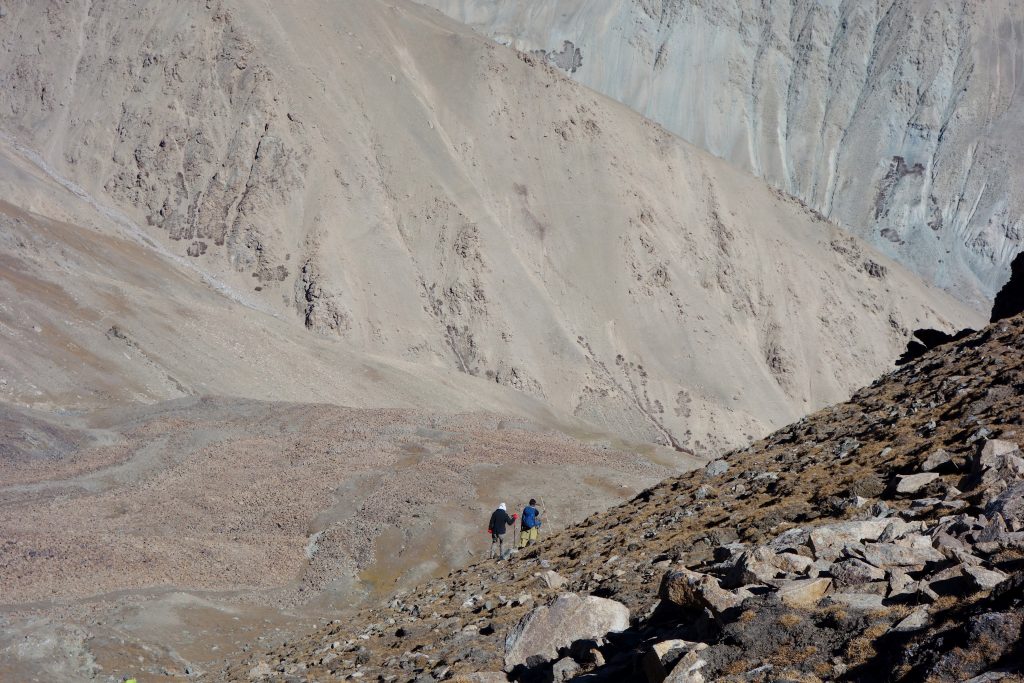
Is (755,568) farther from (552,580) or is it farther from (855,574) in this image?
(552,580)

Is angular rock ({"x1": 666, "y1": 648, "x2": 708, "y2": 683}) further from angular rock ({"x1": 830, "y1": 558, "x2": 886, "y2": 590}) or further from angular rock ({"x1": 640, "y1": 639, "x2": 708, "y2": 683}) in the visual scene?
angular rock ({"x1": 830, "y1": 558, "x2": 886, "y2": 590})

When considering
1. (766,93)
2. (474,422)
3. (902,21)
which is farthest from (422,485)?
(902,21)

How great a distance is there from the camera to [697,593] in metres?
9.95

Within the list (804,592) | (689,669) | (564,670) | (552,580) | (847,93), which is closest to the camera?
(689,669)

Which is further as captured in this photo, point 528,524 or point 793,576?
point 528,524

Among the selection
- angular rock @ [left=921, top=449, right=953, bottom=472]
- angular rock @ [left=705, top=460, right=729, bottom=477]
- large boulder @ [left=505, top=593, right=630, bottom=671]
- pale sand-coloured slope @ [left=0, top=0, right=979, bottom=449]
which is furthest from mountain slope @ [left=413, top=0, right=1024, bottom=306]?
large boulder @ [left=505, top=593, right=630, bottom=671]

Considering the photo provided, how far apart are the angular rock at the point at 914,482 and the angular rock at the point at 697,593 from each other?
3873 mm

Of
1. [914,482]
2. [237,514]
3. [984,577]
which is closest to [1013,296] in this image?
[914,482]

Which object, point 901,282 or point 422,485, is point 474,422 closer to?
point 422,485

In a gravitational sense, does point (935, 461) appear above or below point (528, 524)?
below

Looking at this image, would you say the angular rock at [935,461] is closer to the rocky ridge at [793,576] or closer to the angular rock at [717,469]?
the rocky ridge at [793,576]

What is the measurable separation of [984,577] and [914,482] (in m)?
4.68

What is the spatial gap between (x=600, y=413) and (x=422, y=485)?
42016 millimetres

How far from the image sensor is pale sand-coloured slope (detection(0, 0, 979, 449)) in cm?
8100
